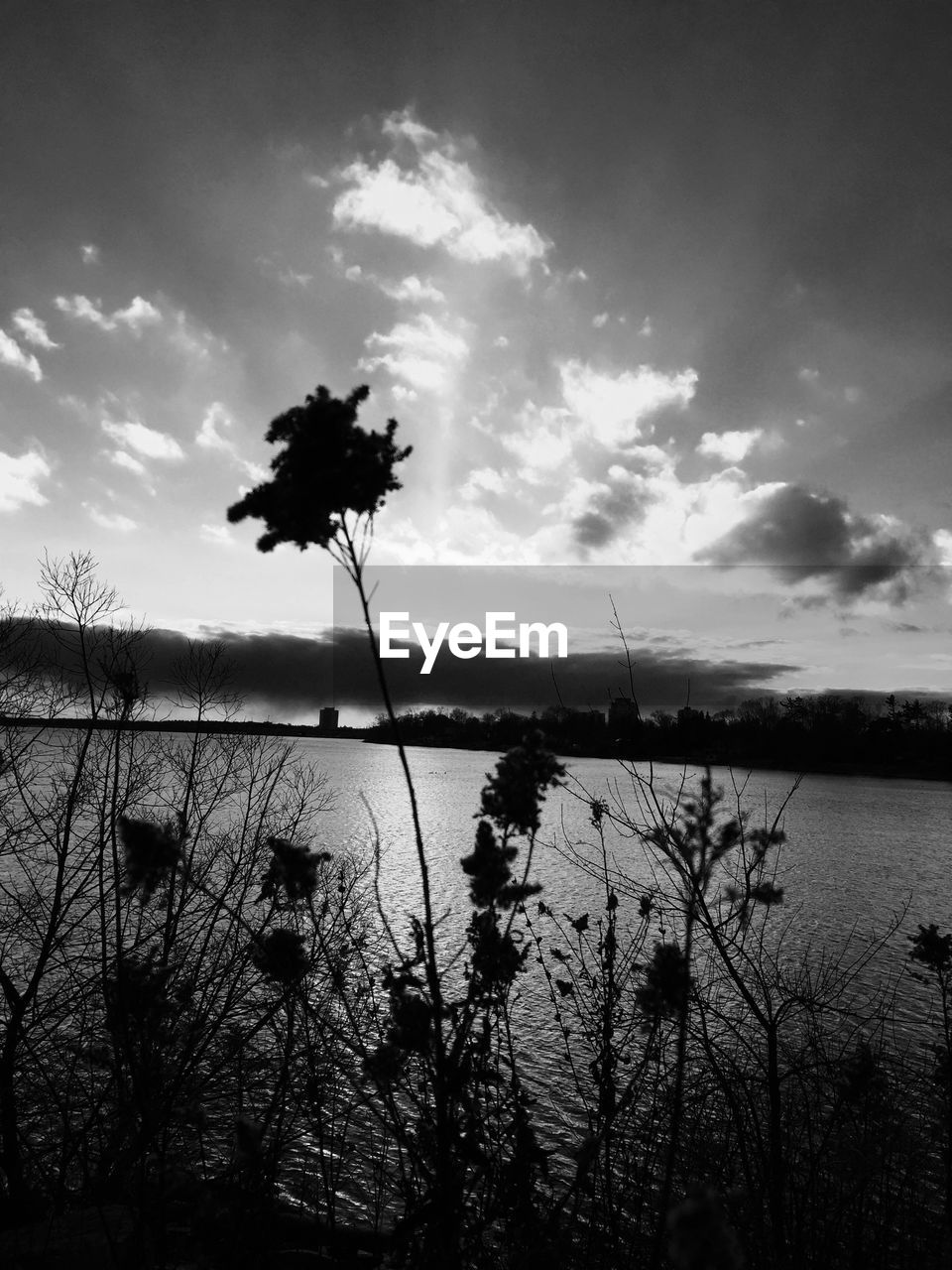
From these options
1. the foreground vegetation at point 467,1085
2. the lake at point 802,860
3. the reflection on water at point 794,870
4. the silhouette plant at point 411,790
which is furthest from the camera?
the lake at point 802,860

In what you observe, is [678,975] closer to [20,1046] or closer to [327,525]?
[327,525]

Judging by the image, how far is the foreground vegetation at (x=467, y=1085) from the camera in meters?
2.03

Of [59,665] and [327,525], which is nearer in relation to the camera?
[327,525]

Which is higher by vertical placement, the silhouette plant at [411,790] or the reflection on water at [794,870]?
the silhouette plant at [411,790]

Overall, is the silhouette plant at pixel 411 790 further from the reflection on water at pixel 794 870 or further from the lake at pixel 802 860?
the lake at pixel 802 860

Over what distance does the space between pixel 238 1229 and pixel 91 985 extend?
419 inches

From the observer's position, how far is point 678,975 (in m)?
2.18

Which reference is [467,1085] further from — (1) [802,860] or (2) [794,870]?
(1) [802,860]

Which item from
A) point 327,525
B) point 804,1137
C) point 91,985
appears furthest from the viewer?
point 91,985

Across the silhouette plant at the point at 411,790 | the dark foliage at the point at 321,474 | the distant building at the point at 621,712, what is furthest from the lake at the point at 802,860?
the dark foliage at the point at 321,474

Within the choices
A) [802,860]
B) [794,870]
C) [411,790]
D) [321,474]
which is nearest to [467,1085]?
[411,790]

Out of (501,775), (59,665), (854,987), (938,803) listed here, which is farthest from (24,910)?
(938,803)

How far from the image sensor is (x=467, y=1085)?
2211 millimetres

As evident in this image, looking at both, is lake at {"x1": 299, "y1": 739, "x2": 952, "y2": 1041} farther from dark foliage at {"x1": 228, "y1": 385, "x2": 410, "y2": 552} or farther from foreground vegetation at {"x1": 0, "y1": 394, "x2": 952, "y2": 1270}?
dark foliage at {"x1": 228, "y1": 385, "x2": 410, "y2": 552}
